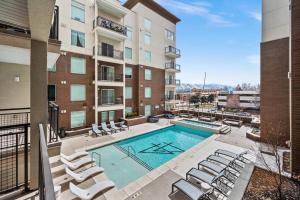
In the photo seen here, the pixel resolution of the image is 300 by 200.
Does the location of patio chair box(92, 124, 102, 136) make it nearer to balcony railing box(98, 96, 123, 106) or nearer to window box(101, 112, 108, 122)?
window box(101, 112, 108, 122)

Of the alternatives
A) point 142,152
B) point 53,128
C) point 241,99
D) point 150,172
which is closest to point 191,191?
point 150,172

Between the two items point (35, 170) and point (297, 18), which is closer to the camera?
point (35, 170)

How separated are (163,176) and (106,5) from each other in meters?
16.9

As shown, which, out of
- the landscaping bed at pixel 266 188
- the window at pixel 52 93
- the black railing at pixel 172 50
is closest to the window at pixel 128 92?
the window at pixel 52 93

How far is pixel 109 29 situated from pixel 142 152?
12884mm

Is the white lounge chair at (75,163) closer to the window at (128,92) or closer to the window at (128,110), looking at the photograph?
the window at (128,110)

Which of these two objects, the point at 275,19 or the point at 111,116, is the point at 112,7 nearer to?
the point at 111,116

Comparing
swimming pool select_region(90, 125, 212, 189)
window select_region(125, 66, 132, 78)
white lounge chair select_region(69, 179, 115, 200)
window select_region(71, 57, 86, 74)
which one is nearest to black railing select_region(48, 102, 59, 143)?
white lounge chair select_region(69, 179, 115, 200)

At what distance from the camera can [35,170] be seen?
3057 mm

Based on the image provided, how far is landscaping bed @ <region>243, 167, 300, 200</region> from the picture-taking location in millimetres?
5453

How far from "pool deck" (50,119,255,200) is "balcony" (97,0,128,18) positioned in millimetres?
13437

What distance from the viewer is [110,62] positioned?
16.7 m

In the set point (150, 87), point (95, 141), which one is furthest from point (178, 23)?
point (95, 141)

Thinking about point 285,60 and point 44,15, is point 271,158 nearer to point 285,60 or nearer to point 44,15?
point 285,60
